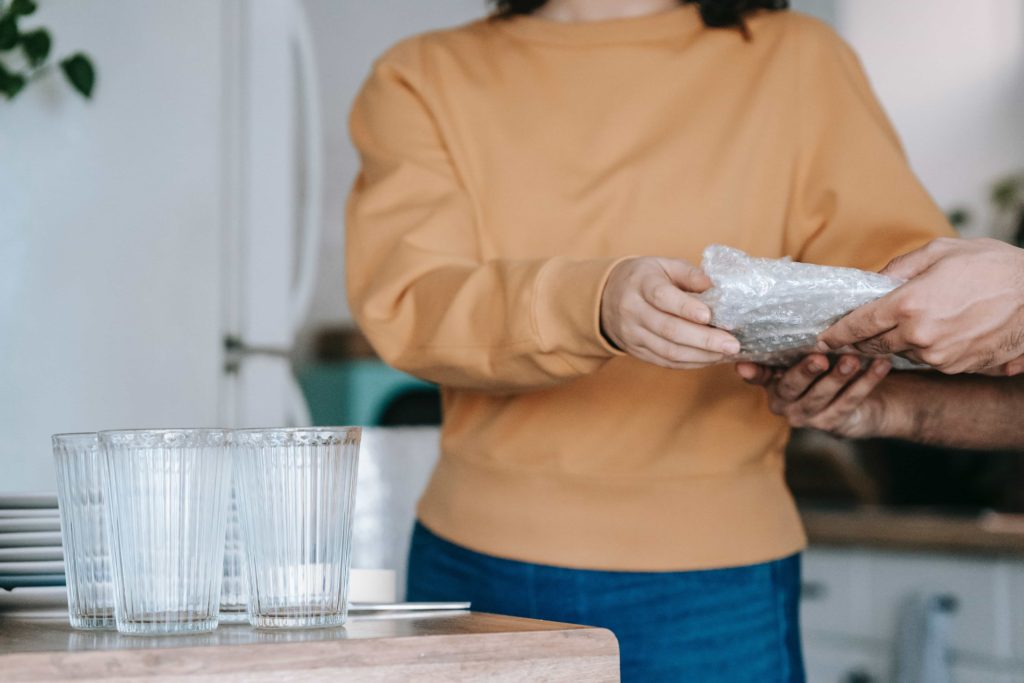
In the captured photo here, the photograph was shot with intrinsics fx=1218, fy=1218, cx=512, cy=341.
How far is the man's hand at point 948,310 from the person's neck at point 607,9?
44 centimetres

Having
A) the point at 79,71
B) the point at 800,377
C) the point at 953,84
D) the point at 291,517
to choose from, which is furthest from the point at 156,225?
the point at 953,84

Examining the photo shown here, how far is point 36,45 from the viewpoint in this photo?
67.3 inches

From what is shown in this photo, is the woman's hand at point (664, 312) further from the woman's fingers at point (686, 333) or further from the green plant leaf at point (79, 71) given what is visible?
the green plant leaf at point (79, 71)

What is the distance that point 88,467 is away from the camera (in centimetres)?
67

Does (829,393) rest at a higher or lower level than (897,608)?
higher

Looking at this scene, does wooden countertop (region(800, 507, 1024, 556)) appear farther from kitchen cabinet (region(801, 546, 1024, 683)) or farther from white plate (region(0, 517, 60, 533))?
white plate (region(0, 517, 60, 533))

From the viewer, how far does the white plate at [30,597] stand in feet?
2.78

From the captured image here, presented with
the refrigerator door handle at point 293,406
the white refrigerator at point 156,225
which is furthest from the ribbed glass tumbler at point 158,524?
the refrigerator door handle at point 293,406

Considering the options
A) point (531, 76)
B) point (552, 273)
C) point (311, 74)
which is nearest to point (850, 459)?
point (311, 74)

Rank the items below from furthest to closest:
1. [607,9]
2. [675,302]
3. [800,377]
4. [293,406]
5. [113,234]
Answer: [293,406]
[113,234]
[607,9]
[800,377]
[675,302]

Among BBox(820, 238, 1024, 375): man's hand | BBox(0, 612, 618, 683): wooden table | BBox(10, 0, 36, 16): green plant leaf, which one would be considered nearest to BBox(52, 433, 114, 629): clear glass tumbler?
BBox(0, 612, 618, 683): wooden table

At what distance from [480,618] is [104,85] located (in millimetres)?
1356

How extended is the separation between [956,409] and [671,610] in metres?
0.30

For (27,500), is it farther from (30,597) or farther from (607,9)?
(607,9)
